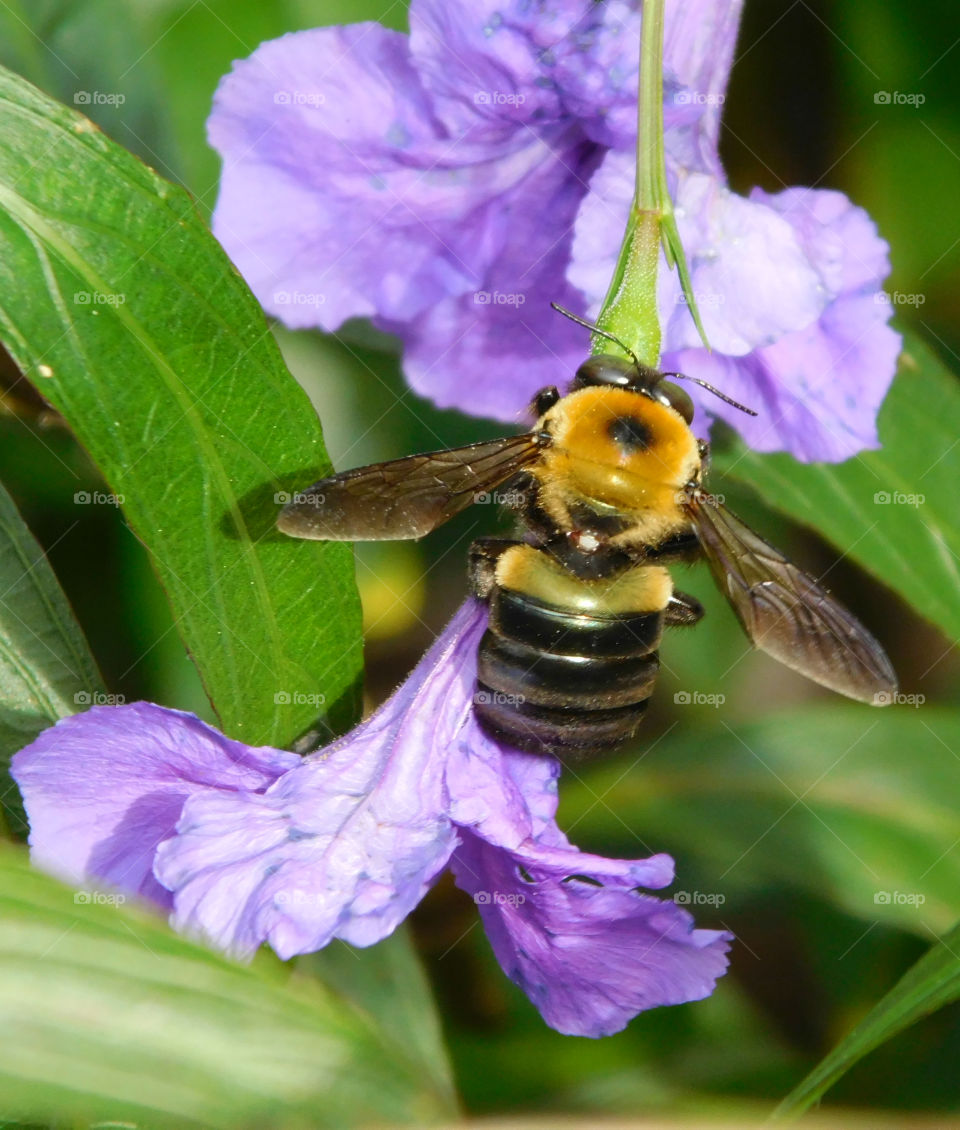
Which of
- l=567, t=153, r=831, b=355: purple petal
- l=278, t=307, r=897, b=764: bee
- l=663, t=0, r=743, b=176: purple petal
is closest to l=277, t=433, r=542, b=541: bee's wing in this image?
l=278, t=307, r=897, b=764: bee

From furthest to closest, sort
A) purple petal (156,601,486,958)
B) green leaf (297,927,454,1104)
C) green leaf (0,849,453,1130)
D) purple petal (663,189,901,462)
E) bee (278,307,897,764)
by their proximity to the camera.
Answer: green leaf (297,927,454,1104) < purple petal (663,189,901,462) < bee (278,307,897,764) < purple petal (156,601,486,958) < green leaf (0,849,453,1130)

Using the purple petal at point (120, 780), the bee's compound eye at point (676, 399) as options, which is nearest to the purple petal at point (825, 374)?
the bee's compound eye at point (676, 399)

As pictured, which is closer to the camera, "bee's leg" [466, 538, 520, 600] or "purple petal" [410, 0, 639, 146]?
"bee's leg" [466, 538, 520, 600]

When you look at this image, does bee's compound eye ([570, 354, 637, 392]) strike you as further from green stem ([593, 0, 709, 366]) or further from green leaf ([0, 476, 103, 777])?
green leaf ([0, 476, 103, 777])

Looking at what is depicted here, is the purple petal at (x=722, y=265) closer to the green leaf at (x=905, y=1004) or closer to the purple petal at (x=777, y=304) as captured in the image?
the purple petal at (x=777, y=304)

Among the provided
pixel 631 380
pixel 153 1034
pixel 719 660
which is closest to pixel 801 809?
pixel 719 660

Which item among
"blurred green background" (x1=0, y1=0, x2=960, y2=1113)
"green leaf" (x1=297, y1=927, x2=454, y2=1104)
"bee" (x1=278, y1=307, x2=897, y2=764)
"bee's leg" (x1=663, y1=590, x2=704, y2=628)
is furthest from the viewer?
"blurred green background" (x1=0, y1=0, x2=960, y2=1113)

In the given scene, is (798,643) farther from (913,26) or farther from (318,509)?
(913,26)
